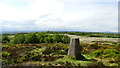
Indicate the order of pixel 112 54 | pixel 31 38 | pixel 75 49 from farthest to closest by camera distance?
1. pixel 31 38
2. pixel 112 54
3. pixel 75 49

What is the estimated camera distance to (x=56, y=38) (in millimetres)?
20438

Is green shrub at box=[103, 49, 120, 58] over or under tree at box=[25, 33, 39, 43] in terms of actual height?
under

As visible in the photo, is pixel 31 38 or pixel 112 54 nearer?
pixel 112 54

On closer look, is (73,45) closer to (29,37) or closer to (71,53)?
(71,53)

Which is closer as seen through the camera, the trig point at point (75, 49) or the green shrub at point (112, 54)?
the trig point at point (75, 49)

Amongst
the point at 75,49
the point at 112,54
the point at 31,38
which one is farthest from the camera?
the point at 31,38

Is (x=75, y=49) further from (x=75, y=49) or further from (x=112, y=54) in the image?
(x=112, y=54)

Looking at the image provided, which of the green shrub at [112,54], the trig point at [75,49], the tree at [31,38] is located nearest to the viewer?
the trig point at [75,49]

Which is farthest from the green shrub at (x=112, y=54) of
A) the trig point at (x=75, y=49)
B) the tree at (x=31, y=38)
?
the tree at (x=31, y=38)

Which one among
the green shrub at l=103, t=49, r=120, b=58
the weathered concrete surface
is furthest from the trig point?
the green shrub at l=103, t=49, r=120, b=58

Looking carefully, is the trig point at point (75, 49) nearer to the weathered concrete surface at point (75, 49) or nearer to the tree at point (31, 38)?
the weathered concrete surface at point (75, 49)

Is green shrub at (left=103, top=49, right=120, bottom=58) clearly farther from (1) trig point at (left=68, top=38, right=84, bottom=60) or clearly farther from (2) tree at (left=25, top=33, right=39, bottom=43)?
(2) tree at (left=25, top=33, right=39, bottom=43)

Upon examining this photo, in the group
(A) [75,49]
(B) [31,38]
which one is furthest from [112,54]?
(B) [31,38]

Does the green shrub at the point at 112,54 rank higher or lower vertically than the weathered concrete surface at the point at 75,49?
lower
